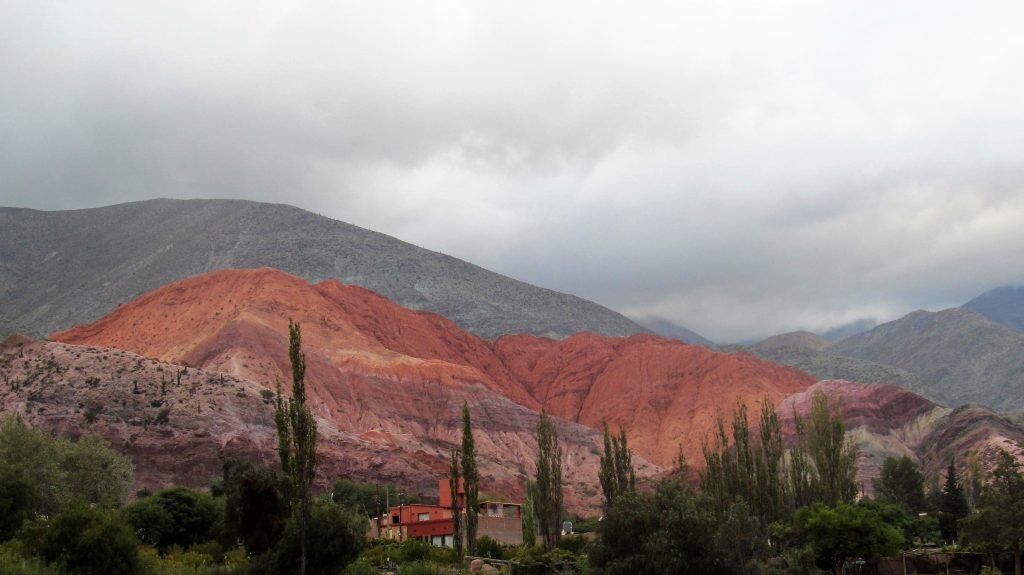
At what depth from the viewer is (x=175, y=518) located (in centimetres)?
4494

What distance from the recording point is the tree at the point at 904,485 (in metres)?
69.7

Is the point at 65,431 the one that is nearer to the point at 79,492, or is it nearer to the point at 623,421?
the point at 79,492

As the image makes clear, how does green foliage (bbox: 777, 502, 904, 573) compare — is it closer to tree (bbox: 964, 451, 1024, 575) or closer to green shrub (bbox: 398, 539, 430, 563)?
tree (bbox: 964, 451, 1024, 575)

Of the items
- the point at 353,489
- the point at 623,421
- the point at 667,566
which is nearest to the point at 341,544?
the point at 667,566

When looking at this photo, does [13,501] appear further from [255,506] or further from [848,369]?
[848,369]

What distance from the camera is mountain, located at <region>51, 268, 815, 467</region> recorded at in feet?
326

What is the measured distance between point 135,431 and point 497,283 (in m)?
119

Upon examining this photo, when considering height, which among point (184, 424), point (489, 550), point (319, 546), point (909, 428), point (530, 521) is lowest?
point (489, 550)

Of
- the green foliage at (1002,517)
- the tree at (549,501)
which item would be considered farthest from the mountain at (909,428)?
the green foliage at (1002,517)

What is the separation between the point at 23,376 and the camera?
76438 millimetres

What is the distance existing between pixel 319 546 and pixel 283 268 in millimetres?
142745

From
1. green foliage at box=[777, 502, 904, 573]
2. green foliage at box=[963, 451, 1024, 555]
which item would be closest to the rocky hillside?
green foliage at box=[777, 502, 904, 573]

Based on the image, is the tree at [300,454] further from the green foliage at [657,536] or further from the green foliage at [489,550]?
the green foliage at [489,550]

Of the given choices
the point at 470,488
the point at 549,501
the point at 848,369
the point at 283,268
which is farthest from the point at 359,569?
the point at 848,369
